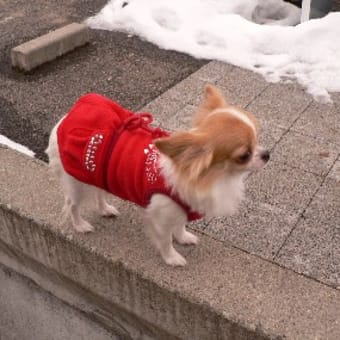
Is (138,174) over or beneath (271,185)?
over

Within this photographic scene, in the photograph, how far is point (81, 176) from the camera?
7.86 ft

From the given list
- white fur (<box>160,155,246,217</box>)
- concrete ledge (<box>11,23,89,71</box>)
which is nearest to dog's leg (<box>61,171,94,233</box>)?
white fur (<box>160,155,246,217</box>)

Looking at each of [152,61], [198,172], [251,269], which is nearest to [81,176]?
[198,172]

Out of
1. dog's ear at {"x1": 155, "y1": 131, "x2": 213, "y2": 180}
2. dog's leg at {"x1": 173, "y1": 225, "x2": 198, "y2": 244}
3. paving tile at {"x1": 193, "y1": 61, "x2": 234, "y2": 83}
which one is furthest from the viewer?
paving tile at {"x1": 193, "y1": 61, "x2": 234, "y2": 83}

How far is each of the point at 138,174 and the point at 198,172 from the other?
37cm

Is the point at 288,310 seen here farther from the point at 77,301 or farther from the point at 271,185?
the point at 77,301

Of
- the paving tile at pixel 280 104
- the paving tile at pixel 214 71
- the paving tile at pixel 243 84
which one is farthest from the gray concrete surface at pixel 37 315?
the paving tile at pixel 214 71

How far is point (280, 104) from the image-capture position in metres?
3.87

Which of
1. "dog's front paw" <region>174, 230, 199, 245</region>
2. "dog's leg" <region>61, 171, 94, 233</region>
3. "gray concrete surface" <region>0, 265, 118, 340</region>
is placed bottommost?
"gray concrete surface" <region>0, 265, 118, 340</region>

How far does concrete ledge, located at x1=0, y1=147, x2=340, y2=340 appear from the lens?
7.34 ft

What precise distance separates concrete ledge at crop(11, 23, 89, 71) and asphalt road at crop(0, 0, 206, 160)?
0.20ft

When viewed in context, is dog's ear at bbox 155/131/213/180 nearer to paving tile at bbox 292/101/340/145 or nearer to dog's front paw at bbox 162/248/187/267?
dog's front paw at bbox 162/248/187/267

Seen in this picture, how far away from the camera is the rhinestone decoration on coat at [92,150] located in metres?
2.33

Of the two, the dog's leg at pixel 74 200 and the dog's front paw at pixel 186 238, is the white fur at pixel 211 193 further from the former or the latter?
the dog's leg at pixel 74 200
